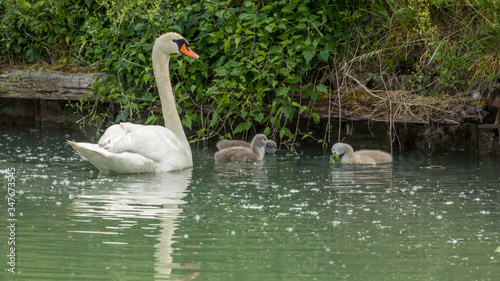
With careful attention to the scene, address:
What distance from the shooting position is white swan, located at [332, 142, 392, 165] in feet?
31.3

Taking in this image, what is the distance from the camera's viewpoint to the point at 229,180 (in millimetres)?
8336

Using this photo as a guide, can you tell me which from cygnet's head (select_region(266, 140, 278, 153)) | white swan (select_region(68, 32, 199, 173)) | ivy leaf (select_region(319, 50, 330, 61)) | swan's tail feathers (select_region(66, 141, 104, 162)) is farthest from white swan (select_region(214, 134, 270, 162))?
swan's tail feathers (select_region(66, 141, 104, 162))

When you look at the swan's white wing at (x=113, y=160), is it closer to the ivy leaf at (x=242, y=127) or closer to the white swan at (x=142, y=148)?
the white swan at (x=142, y=148)

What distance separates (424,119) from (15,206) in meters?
5.49

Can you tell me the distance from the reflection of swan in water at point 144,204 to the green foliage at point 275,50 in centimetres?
260

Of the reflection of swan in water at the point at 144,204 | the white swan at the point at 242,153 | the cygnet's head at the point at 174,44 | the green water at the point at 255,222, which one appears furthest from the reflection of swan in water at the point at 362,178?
the cygnet's head at the point at 174,44

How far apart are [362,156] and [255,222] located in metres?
3.74

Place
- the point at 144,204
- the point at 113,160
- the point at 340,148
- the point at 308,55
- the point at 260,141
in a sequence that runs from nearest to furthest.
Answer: the point at 144,204
the point at 113,160
the point at 340,148
the point at 260,141
the point at 308,55

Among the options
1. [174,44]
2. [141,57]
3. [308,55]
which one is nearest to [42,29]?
[141,57]

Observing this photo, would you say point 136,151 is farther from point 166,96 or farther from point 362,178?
point 362,178

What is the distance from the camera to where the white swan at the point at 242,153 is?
9.81 m

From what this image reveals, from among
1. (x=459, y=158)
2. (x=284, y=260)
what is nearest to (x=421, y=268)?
(x=284, y=260)

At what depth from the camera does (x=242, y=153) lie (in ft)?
32.4

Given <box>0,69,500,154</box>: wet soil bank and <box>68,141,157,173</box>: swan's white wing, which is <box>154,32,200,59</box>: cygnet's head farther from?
<box>0,69,500,154</box>: wet soil bank
